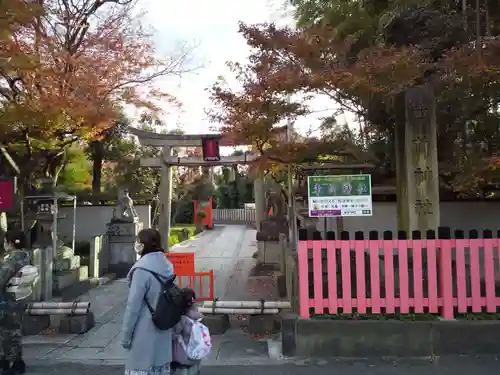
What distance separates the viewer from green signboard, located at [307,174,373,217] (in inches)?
233

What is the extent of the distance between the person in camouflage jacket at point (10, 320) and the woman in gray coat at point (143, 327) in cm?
228

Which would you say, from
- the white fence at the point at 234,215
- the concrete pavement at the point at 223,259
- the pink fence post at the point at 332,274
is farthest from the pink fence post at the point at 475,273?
the white fence at the point at 234,215

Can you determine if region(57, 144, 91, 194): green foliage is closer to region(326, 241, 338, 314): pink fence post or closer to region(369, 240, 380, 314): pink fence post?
region(326, 241, 338, 314): pink fence post

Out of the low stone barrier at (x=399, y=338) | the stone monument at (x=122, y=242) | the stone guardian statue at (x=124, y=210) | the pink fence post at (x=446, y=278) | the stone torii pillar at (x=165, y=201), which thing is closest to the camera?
the low stone barrier at (x=399, y=338)

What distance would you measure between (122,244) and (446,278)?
9380 millimetres

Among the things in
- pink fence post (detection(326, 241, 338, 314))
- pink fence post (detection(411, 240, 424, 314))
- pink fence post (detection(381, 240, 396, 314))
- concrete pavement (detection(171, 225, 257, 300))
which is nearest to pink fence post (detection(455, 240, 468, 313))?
pink fence post (detection(411, 240, 424, 314))

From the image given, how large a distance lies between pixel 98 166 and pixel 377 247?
1605cm

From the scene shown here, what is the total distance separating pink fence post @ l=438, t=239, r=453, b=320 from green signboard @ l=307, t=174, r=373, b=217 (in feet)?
3.30

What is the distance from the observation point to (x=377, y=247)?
5.60 metres

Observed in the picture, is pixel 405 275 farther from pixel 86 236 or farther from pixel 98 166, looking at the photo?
pixel 98 166

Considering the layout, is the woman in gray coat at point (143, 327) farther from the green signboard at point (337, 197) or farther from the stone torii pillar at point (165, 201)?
the stone torii pillar at point (165, 201)

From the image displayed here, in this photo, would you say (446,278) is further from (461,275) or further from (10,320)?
(10,320)

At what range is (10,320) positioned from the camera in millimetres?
4922

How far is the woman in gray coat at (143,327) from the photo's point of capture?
329 cm
